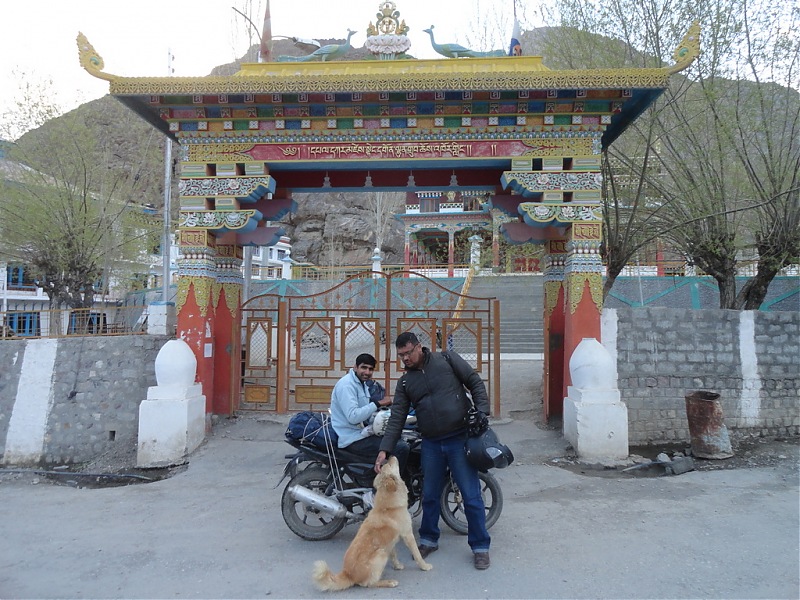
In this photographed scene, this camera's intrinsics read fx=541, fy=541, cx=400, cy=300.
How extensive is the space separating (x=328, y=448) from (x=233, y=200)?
182 inches

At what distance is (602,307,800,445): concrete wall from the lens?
8312mm

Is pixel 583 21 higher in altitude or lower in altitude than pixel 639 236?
higher

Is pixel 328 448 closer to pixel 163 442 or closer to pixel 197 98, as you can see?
pixel 163 442

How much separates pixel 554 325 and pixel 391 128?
418 cm

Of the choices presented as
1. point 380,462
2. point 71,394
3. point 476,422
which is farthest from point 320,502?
point 71,394

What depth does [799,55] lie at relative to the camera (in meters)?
9.41

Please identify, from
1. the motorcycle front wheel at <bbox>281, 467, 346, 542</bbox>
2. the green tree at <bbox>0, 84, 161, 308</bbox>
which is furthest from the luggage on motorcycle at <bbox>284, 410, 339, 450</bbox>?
the green tree at <bbox>0, 84, 161, 308</bbox>

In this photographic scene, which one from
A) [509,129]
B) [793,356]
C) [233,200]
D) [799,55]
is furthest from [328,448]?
[799,55]

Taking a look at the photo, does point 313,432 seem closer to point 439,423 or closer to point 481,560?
point 439,423

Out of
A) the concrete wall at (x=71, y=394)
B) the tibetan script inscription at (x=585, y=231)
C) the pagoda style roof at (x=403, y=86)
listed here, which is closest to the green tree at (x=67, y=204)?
the concrete wall at (x=71, y=394)

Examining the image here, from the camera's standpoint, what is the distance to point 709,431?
7.39 metres

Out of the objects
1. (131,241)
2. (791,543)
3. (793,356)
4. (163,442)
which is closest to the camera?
Answer: (791,543)

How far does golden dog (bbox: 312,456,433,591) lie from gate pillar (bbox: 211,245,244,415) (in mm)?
5503

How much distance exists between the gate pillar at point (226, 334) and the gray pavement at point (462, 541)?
5.94 feet
